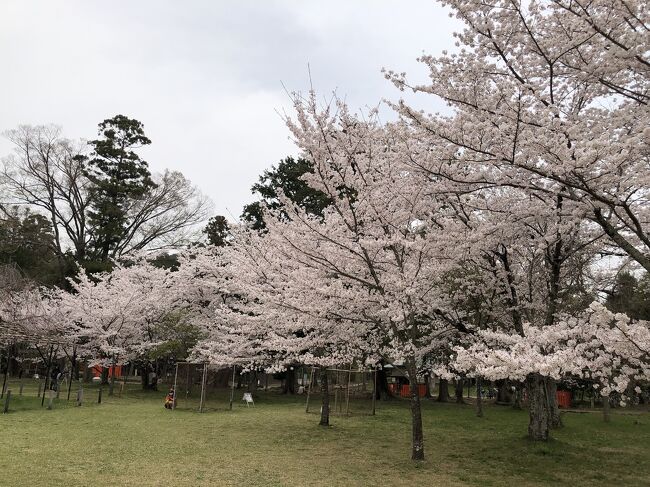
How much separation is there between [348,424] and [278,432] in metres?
2.85

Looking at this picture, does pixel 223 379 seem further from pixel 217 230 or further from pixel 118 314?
pixel 217 230

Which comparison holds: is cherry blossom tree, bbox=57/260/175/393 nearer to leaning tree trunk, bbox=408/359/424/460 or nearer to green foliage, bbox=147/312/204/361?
green foliage, bbox=147/312/204/361

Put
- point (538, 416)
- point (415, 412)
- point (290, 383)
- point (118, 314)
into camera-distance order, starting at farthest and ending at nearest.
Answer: point (290, 383) → point (118, 314) → point (538, 416) → point (415, 412)

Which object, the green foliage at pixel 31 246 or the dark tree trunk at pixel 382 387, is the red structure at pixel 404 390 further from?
the green foliage at pixel 31 246

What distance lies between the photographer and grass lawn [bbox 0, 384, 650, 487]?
752cm

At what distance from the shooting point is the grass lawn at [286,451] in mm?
7523

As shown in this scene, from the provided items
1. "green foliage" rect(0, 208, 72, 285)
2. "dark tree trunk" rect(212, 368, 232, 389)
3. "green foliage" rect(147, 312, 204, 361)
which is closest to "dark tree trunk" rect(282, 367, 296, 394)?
"dark tree trunk" rect(212, 368, 232, 389)

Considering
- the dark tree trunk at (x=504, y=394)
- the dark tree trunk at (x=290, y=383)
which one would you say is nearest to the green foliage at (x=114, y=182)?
the dark tree trunk at (x=290, y=383)

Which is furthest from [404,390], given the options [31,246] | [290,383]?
[31,246]

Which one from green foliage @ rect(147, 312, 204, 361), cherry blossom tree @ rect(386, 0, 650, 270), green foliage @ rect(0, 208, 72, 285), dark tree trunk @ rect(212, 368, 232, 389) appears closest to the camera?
cherry blossom tree @ rect(386, 0, 650, 270)

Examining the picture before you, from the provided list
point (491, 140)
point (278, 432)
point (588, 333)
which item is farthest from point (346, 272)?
point (278, 432)

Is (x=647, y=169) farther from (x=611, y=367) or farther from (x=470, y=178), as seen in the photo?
(x=611, y=367)

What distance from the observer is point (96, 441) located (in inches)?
391

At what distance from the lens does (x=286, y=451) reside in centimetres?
985
